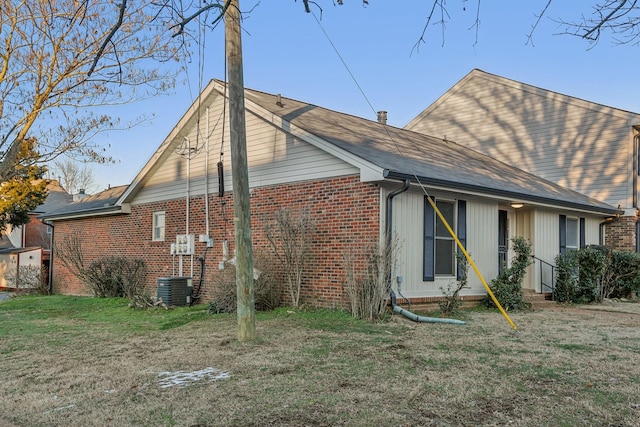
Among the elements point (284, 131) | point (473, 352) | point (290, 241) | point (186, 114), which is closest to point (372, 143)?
point (284, 131)

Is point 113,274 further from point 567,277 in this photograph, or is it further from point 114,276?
point 567,277

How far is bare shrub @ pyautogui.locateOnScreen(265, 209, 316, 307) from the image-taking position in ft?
37.0

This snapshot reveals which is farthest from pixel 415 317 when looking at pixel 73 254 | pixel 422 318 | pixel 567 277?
pixel 73 254

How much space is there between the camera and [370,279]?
9.98m

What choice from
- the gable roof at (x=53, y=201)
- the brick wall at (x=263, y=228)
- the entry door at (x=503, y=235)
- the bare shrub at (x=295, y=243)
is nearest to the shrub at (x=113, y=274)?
the brick wall at (x=263, y=228)

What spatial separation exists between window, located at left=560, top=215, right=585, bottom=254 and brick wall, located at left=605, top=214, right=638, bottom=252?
149 centimetres

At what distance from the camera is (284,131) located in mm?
12422

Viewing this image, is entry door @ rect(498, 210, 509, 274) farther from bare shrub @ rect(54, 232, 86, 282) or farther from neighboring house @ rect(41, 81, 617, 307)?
bare shrub @ rect(54, 232, 86, 282)

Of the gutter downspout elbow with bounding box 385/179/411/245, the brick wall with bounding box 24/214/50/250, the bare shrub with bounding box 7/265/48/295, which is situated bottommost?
the bare shrub with bounding box 7/265/48/295

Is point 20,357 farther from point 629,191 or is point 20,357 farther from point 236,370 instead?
point 629,191

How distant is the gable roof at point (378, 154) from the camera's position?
35.3ft

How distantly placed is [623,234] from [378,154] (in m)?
10.1

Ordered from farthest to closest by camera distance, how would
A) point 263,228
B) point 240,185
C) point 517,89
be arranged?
point 517,89, point 263,228, point 240,185

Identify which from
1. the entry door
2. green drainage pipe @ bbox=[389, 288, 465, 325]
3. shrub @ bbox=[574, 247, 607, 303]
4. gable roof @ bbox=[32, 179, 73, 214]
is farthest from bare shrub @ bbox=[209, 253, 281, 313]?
gable roof @ bbox=[32, 179, 73, 214]
